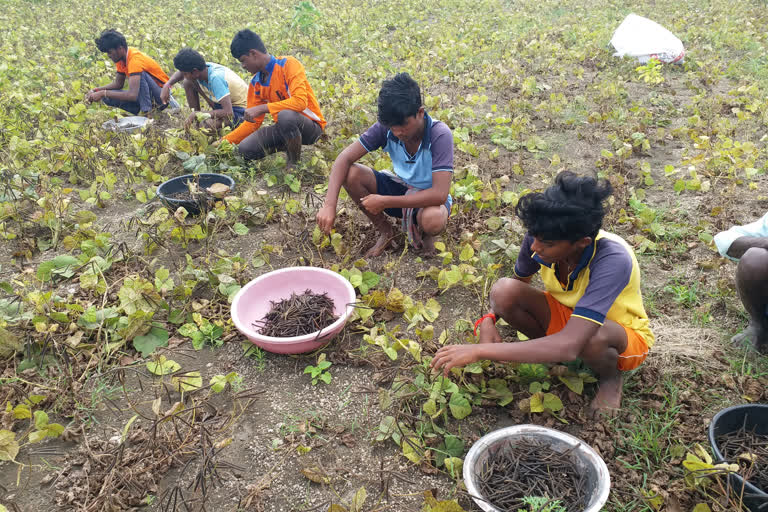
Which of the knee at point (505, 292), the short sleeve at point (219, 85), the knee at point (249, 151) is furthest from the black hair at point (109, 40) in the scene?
the knee at point (505, 292)

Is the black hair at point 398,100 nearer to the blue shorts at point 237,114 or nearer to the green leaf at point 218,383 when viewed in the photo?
the green leaf at point 218,383

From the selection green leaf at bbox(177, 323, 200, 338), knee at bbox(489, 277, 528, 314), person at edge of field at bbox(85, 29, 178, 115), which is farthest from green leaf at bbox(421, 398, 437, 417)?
Result: person at edge of field at bbox(85, 29, 178, 115)

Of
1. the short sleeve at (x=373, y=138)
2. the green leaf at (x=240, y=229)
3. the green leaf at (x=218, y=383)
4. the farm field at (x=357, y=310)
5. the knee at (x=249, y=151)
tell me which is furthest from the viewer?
the knee at (x=249, y=151)

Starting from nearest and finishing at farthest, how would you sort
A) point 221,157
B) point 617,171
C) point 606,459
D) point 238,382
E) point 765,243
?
point 606,459, point 765,243, point 238,382, point 617,171, point 221,157

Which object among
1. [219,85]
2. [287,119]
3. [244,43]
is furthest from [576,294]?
[219,85]

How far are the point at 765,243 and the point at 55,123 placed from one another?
5.41 meters

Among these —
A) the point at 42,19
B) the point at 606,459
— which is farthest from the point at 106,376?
the point at 42,19

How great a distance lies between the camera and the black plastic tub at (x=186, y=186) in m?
3.38

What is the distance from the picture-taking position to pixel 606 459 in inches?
75.3

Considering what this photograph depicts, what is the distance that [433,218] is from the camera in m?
2.88

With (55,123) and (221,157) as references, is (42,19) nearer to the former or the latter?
(55,123)

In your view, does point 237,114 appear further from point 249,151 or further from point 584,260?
point 584,260

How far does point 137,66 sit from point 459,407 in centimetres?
457

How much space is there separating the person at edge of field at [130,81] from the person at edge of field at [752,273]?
4784 mm
